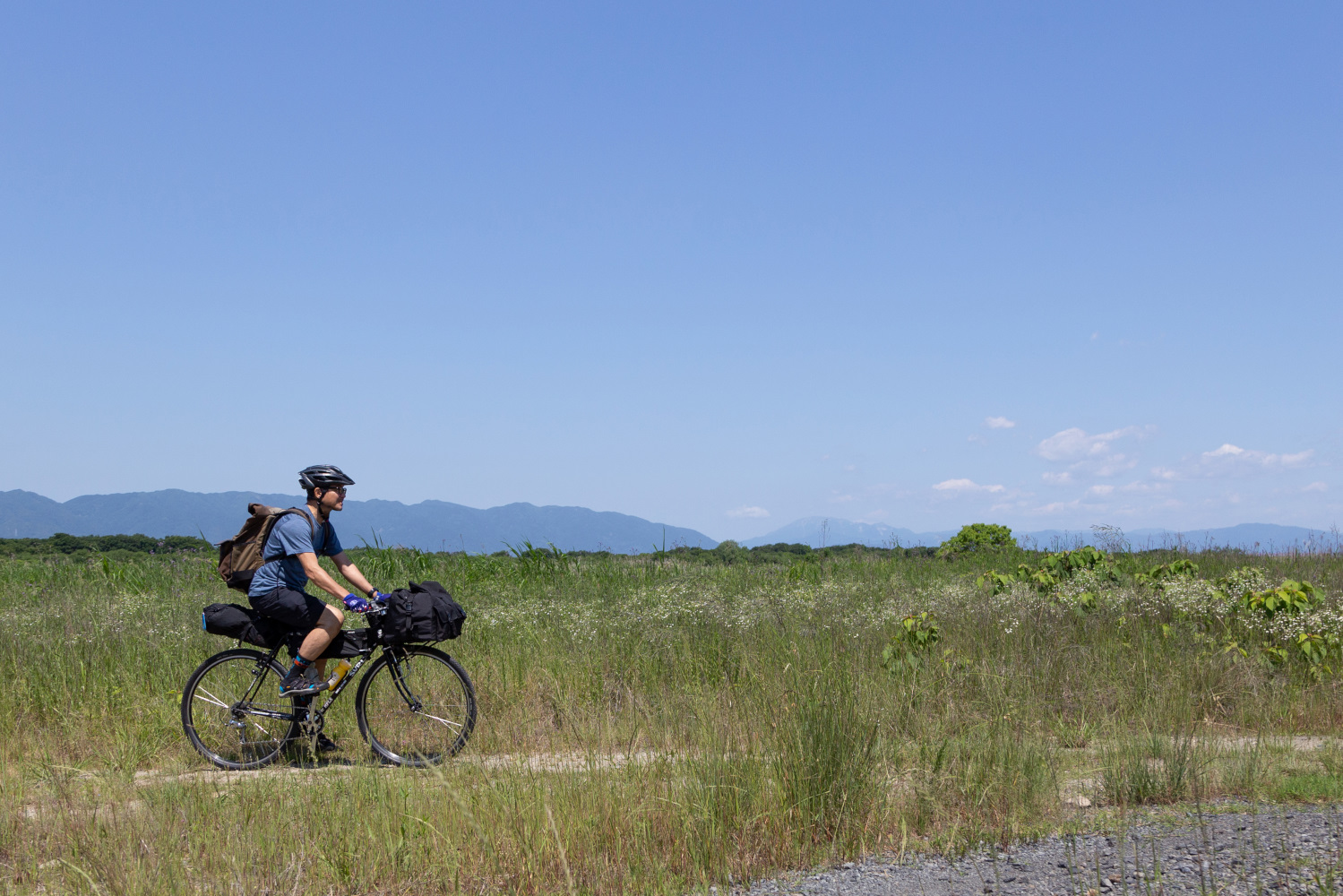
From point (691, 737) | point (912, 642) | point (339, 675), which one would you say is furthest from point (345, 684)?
point (912, 642)

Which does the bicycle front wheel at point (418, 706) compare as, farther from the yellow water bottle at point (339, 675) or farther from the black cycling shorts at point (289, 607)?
the black cycling shorts at point (289, 607)

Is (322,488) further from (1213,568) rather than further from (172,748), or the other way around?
(1213,568)

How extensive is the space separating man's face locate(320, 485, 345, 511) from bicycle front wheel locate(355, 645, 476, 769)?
1.22 m

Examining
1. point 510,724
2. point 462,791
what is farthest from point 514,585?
point 462,791

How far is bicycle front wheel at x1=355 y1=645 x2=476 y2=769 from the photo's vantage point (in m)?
6.60

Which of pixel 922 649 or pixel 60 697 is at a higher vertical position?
pixel 922 649

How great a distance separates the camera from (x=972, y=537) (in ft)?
67.7

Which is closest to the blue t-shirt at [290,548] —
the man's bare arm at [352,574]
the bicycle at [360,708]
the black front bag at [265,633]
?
the man's bare arm at [352,574]

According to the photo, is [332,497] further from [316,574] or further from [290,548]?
[316,574]

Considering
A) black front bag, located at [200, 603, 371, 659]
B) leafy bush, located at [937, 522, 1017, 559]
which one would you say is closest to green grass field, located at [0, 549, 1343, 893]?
black front bag, located at [200, 603, 371, 659]

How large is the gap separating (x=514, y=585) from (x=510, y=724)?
5513 millimetres

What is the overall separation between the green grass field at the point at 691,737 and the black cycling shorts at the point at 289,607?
1056 millimetres

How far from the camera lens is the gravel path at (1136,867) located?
12.4 ft

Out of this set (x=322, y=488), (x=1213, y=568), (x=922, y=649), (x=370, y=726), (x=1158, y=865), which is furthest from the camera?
(x=1213, y=568)
